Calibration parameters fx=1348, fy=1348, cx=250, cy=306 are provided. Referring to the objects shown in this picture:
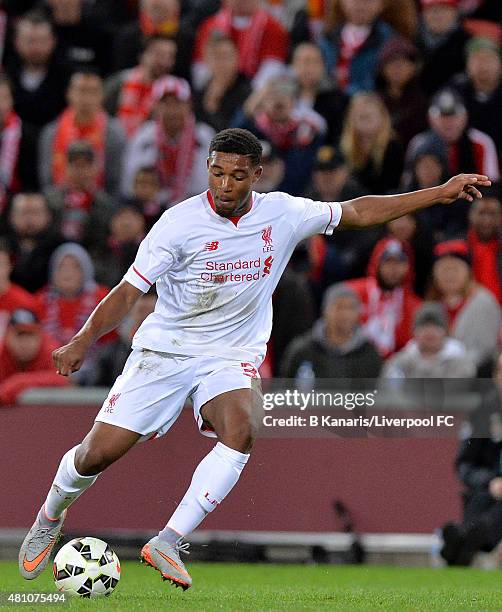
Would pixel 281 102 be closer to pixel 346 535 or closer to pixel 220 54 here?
pixel 220 54

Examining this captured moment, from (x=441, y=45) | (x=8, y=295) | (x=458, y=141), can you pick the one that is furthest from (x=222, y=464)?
(x=441, y=45)

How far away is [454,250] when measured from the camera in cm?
1113

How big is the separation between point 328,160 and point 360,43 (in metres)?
1.78

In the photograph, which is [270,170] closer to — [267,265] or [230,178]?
[267,265]

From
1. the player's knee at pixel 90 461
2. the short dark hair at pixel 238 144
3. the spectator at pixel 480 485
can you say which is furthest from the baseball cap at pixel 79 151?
the player's knee at pixel 90 461

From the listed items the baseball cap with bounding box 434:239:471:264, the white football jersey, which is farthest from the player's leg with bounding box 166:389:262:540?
the baseball cap with bounding box 434:239:471:264

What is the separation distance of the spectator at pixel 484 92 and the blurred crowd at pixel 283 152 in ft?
0.06

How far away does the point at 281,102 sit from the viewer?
12.3m

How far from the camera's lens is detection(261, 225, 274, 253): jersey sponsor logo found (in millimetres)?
7055

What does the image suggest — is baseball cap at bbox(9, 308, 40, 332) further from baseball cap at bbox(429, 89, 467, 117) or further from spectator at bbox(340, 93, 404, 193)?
baseball cap at bbox(429, 89, 467, 117)

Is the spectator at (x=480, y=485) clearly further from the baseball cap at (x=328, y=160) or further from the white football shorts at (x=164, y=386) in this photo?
the white football shorts at (x=164, y=386)

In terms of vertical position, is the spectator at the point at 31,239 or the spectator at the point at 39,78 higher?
the spectator at the point at 39,78

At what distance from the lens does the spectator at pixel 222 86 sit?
13.0 metres

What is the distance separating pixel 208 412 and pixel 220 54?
6765 millimetres
